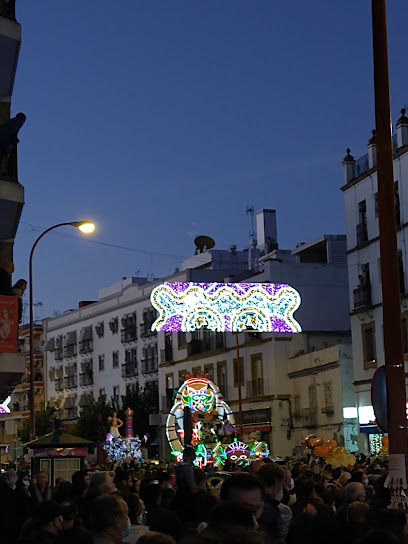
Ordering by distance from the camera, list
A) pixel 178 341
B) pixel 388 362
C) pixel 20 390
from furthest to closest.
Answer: pixel 20 390 → pixel 178 341 → pixel 388 362

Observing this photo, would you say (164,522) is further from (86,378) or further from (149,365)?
(86,378)

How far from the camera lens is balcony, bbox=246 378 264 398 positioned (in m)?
58.5

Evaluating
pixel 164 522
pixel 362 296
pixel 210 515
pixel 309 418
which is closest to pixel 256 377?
pixel 309 418

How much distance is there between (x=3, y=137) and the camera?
18016mm

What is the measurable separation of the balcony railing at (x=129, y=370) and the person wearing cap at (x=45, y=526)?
69.7 meters

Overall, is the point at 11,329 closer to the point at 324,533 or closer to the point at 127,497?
the point at 127,497

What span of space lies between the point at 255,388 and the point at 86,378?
29.0 meters

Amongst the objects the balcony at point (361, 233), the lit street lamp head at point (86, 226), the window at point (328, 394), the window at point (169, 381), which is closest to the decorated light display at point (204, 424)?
the lit street lamp head at point (86, 226)

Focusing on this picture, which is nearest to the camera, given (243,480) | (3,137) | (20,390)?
(243,480)

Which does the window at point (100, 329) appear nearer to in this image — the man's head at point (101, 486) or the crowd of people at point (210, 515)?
the crowd of people at point (210, 515)

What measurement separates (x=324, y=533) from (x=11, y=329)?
11.1 metres

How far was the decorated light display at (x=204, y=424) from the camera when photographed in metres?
33.7

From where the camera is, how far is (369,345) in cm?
4744

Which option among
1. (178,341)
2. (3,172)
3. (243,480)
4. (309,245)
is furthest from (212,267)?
(243,480)
